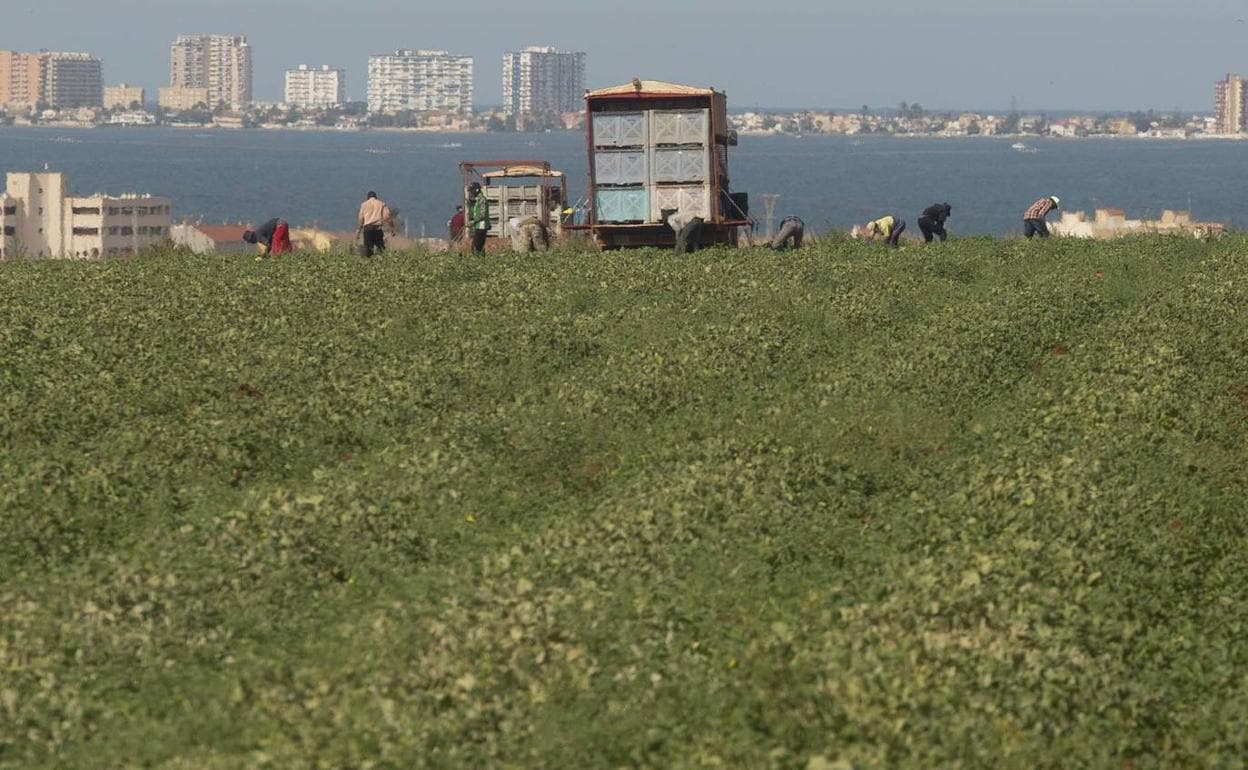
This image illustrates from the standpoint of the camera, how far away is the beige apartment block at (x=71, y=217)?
137375 mm

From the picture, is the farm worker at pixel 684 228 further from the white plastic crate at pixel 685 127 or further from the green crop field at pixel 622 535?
the green crop field at pixel 622 535

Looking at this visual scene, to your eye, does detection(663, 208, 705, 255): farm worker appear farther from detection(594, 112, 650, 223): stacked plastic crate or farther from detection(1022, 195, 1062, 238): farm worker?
detection(1022, 195, 1062, 238): farm worker

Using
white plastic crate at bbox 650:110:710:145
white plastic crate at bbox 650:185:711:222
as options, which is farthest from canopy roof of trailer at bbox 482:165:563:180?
white plastic crate at bbox 650:110:710:145

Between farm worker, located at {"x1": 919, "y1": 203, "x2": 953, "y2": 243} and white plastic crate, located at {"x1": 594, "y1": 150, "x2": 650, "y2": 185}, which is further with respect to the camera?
farm worker, located at {"x1": 919, "y1": 203, "x2": 953, "y2": 243}

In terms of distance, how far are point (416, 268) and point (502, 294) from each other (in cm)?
406

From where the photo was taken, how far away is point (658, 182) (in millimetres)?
40094

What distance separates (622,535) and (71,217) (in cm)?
13231

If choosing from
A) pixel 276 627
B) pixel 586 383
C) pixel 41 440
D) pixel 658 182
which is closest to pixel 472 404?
pixel 586 383

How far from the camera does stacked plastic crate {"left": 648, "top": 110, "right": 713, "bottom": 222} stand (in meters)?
39.9

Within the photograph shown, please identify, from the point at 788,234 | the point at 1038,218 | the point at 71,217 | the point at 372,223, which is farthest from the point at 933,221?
the point at 71,217

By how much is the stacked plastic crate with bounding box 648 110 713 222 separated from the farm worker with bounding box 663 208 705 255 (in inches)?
9.5

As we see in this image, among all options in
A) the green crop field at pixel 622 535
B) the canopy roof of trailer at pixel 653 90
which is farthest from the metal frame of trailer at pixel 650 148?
the green crop field at pixel 622 535

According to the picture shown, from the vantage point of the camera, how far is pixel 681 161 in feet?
131

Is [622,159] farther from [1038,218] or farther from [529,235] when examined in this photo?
[1038,218]
